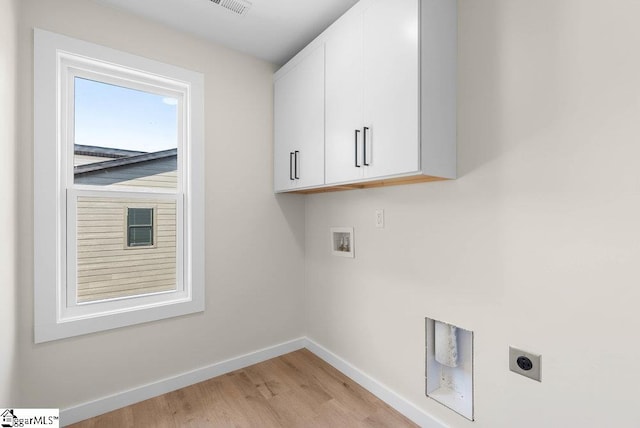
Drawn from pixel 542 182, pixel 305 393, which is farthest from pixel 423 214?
pixel 305 393

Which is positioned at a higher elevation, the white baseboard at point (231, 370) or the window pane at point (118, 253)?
the window pane at point (118, 253)

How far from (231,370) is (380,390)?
3.62 feet

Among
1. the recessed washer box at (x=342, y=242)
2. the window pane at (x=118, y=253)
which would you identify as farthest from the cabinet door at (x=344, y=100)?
the window pane at (x=118, y=253)

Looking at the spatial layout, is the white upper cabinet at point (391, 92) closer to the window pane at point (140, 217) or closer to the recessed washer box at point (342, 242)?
the recessed washer box at point (342, 242)

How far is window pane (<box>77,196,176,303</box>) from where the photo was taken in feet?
6.01

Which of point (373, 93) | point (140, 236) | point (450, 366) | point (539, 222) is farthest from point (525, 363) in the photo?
point (140, 236)

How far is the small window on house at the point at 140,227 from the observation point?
1.98m

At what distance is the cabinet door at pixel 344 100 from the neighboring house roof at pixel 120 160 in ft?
3.81

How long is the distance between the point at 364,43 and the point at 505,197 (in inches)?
42.0

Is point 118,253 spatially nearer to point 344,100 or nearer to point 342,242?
point 342,242

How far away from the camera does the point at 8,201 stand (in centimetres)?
139

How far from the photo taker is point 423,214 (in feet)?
5.58

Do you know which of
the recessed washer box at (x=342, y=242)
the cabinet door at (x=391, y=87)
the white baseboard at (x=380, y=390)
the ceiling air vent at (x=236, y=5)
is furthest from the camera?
the recessed washer box at (x=342, y=242)

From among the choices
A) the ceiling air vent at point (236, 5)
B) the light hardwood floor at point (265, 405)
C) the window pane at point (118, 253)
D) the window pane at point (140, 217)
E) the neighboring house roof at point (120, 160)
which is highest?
the ceiling air vent at point (236, 5)
